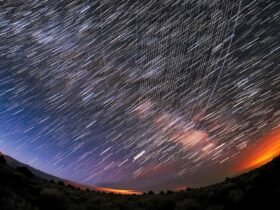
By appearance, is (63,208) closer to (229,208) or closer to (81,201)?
(81,201)

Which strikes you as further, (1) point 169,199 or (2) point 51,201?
(1) point 169,199

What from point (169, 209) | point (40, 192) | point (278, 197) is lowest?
point (278, 197)

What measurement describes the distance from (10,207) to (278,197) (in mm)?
11645

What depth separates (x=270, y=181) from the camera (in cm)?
1745

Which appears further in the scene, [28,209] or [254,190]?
[254,190]

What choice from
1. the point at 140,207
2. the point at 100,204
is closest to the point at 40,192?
the point at 100,204

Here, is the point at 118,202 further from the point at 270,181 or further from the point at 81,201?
the point at 270,181

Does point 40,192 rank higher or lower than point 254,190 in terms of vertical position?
higher

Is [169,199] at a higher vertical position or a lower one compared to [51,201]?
lower

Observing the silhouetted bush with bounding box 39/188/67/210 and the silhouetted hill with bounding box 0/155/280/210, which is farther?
the silhouetted bush with bounding box 39/188/67/210

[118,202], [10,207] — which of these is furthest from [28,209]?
[118,202]

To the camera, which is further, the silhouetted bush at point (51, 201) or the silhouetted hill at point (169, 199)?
the silhouetted bush at point (51, 201)

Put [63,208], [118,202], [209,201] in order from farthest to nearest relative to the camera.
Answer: [118,202]
[209,201]
[63,208]

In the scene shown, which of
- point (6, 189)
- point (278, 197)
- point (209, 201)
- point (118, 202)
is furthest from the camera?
point (118, 202)
